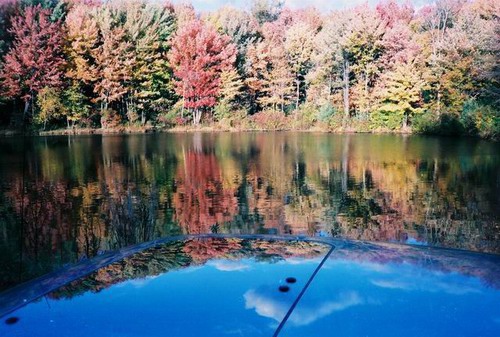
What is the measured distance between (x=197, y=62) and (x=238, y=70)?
495 cm

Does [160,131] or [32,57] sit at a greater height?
[32,57]

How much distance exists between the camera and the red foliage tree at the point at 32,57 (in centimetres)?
3075

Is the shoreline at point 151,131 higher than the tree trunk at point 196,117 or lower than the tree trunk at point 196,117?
lower

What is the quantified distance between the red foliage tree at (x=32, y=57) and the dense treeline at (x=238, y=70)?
10 cm

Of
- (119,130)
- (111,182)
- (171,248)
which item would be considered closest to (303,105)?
(119,130)

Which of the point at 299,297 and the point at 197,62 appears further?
the point at 197,62

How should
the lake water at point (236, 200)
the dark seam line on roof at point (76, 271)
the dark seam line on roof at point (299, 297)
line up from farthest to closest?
the lake water at point (236, 200) < the dark seam line on roof at point (76, 271) < the dark seam line on roof at point (299, 297)

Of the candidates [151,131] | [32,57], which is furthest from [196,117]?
[32,57]

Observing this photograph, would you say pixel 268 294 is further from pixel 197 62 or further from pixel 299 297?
pixel 197 62

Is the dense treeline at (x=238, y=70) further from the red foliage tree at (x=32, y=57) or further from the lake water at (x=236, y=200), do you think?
the lake water at (x=236, y=200)

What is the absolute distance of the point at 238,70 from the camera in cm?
4212

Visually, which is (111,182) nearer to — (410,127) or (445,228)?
(445,228)

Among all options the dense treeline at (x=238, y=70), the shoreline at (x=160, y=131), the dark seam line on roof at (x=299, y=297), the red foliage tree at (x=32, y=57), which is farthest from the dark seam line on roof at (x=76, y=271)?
the red foliage tree at (x=32, y=57)

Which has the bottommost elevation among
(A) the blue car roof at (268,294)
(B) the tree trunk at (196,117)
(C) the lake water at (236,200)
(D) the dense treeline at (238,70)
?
(C) the lake water at (236,200)
